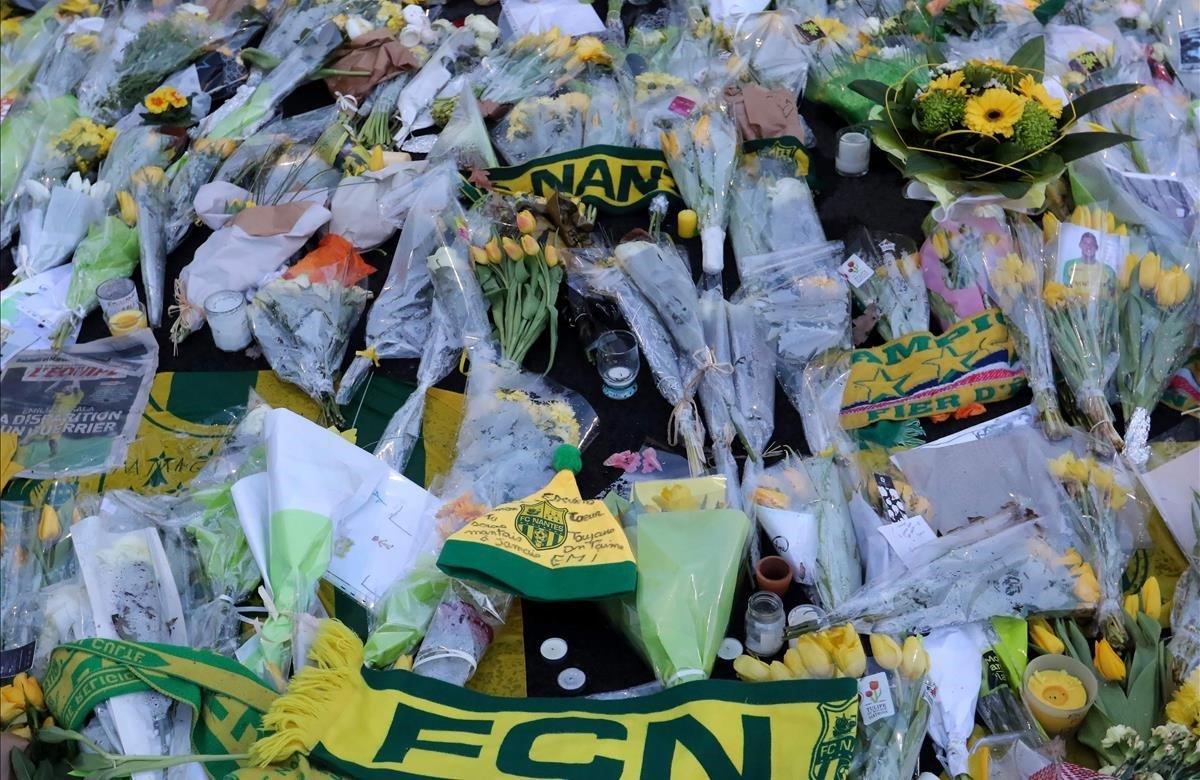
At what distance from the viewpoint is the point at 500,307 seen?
2865 mm

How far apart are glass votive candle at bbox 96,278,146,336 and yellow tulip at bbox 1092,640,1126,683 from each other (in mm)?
2418

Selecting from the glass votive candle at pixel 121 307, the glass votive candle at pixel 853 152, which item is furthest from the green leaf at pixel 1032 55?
the glass votive candle at pixel 121 307

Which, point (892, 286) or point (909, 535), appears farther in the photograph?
point (892, 286)

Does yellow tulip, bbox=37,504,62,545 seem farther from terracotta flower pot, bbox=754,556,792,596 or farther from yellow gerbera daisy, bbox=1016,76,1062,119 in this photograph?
yellow gerbera daisy, bbox=1016,76,1062,119

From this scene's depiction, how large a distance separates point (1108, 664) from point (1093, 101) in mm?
1553

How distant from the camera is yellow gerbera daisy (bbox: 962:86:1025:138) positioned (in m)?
2.77

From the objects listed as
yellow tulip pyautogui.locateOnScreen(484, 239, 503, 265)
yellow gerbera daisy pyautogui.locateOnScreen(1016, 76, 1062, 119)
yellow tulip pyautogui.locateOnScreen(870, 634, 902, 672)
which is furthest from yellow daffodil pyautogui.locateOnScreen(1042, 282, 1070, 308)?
yellow tulip pyautogui.locateOnScreen(484, 239, 503, 265)

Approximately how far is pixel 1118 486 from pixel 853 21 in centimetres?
217

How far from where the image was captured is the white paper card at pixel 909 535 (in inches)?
86.0

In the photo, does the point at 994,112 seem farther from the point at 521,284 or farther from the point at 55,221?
the point at 55,221

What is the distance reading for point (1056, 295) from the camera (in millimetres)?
2619

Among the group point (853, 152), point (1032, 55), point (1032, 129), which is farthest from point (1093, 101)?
point (853, 152)

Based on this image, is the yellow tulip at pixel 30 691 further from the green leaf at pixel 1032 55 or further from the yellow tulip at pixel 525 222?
the green leaf at pixel 1032 55

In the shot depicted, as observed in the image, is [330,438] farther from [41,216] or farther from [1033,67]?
[1033,67]
